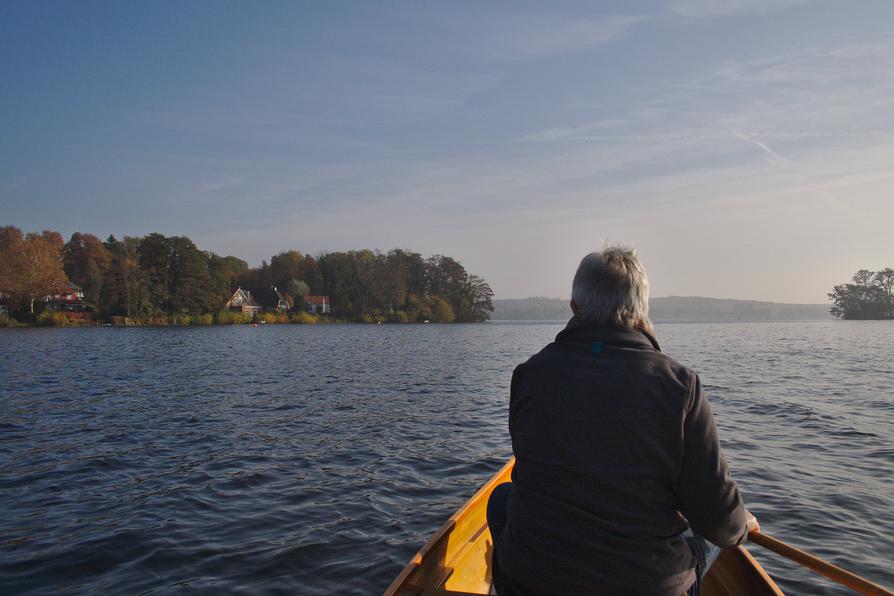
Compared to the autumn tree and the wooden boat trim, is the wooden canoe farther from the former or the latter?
the autumn tree

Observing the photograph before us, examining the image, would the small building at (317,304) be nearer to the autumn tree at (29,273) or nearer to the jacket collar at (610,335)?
the autumn tree at (29,273)

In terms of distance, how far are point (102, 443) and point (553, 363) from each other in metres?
12.6

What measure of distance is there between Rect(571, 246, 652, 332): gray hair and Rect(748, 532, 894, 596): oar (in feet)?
5.22

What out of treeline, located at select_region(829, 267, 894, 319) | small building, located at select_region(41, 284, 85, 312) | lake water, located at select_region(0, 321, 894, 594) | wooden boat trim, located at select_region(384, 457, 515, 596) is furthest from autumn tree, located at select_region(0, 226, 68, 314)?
treeline, located at select_region(829, 267, 894, 319)

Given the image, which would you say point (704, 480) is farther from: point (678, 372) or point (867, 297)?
point (867, 297)

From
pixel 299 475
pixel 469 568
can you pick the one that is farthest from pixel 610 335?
pixel 299 475

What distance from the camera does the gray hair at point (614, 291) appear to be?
2.89m

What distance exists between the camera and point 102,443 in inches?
489

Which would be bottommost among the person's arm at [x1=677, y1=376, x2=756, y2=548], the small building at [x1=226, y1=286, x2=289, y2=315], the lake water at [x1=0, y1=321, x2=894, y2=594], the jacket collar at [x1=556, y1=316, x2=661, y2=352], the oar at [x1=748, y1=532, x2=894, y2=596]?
the lake water at [x1=0, y1=321, x2=894, y2=594]

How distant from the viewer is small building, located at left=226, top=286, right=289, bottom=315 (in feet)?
364


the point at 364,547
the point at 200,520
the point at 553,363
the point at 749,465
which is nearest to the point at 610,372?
the point at 553,363

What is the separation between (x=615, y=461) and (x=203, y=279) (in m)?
95.9

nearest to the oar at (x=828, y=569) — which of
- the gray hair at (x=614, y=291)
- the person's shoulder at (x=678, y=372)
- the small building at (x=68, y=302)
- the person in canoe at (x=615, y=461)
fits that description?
the person in canoe at (x=615, y=461)

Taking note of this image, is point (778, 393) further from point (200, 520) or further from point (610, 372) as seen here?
point (610, 372)
